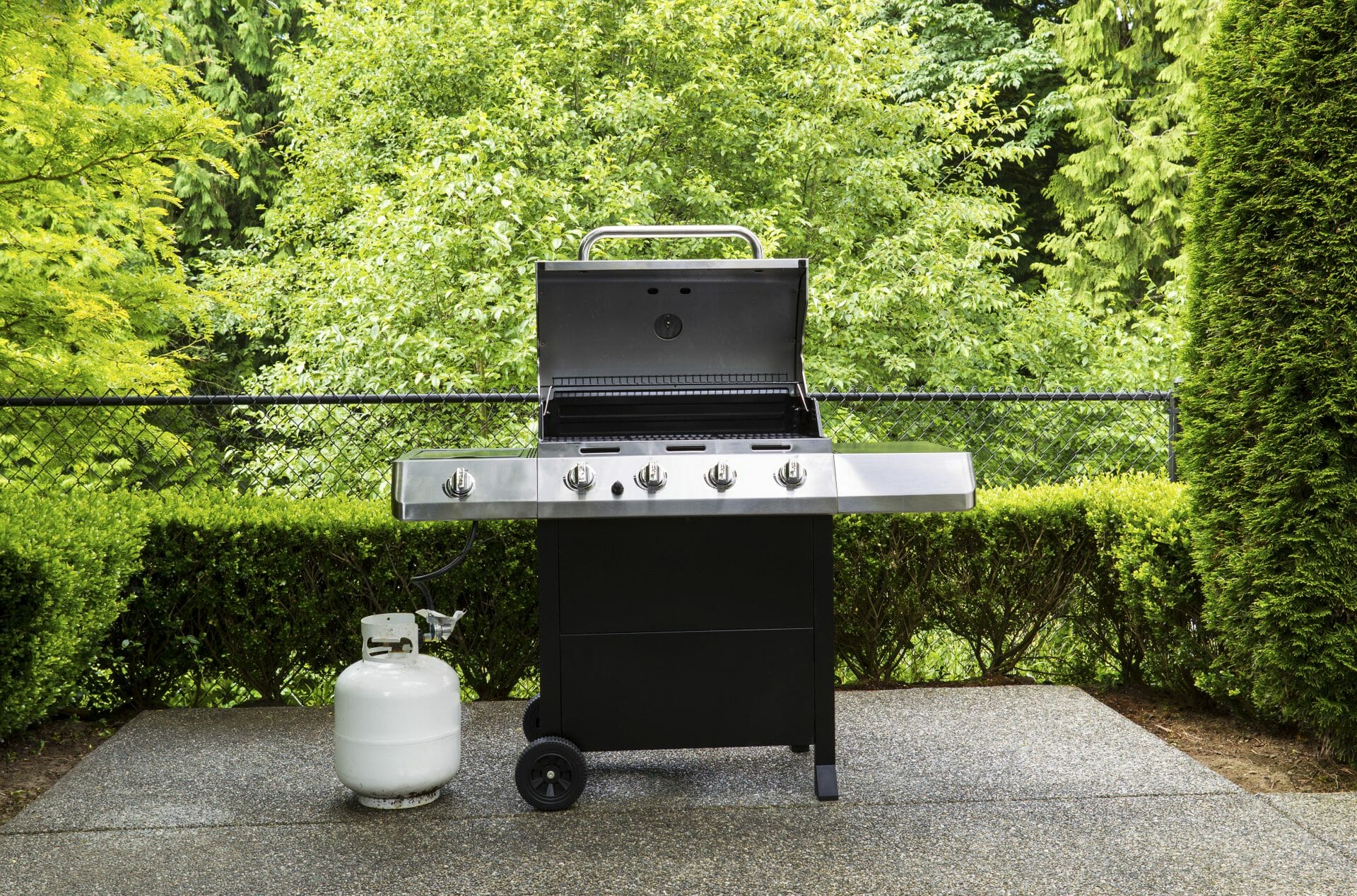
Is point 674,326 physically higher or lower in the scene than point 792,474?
higher

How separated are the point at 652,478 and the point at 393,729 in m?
0.95

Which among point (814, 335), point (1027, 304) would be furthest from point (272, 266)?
point (1027, 304)

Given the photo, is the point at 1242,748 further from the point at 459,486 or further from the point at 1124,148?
the point at 1124,148

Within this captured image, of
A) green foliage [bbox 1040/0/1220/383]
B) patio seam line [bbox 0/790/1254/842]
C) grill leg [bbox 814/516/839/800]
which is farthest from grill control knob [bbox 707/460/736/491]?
green foliage [bbox 1040/0/1220/383]

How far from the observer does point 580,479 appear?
2.42 meters

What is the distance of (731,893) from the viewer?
7.27 feet

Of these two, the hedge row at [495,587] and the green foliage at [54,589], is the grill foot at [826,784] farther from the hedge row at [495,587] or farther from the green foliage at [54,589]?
the green foliage at [54,589]

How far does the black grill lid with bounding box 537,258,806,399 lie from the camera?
2789 millimetres

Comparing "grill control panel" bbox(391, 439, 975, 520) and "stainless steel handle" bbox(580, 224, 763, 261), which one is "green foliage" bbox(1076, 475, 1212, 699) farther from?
"stainless steel handle" bbox(580, 224, 763, 261)

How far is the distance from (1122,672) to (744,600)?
2.01 m

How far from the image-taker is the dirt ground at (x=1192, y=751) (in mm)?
2941

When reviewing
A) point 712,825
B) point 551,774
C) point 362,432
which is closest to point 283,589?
point 551,774

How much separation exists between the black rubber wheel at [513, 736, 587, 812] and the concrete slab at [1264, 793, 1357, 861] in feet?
5.86

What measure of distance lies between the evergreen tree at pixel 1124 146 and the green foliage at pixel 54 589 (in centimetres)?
978
